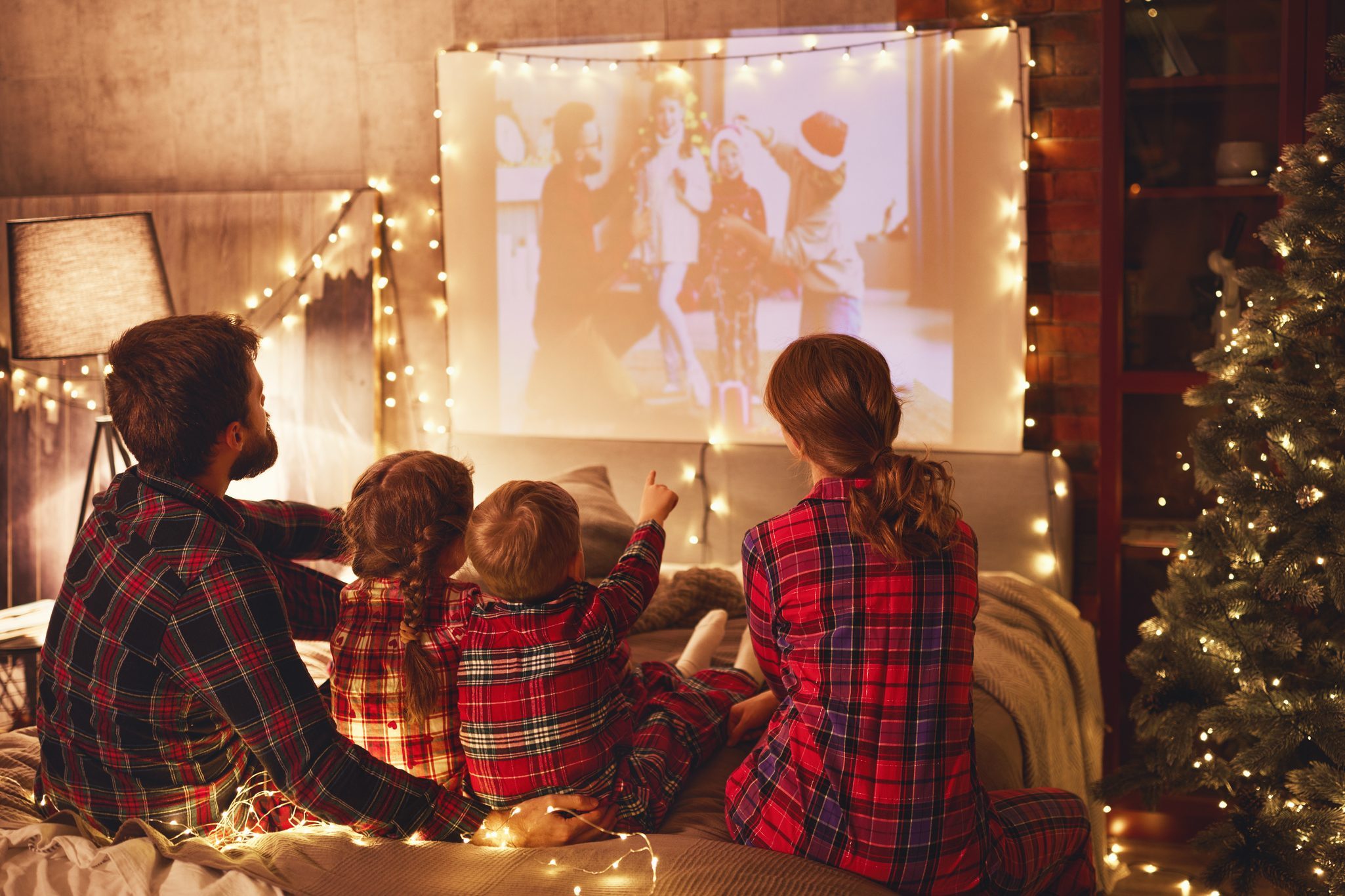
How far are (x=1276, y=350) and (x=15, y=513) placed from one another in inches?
152

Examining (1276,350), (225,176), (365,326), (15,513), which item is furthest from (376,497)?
(15,513)

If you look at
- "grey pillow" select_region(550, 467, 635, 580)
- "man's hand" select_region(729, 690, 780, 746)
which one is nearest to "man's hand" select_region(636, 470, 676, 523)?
"man's hand" select_region(729, 690, 780, 746)

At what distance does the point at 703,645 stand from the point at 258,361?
212 cm

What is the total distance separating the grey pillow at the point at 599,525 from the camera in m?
2.83

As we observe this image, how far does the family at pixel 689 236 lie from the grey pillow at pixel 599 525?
522mm

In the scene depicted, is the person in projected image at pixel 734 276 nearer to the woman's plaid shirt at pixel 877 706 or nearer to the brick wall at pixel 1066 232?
the brick wall at pixel 1066 232

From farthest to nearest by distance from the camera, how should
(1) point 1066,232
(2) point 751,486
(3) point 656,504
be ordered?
(2) point 751,486 < (1) point 1066,232 < (3) point 656,504

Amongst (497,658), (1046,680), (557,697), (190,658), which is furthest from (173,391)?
(1046,680)

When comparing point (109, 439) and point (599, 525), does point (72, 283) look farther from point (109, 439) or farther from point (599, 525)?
point (599, 525)

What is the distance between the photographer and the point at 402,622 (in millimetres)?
1738

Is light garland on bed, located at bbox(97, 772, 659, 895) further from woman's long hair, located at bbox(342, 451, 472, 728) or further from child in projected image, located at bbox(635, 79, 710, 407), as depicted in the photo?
child in projected image, located at bbox(635, 79, 710, 407)

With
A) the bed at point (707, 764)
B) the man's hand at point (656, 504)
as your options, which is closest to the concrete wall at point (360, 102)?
the bed at point (707, 764)

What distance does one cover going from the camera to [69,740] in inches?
63.4

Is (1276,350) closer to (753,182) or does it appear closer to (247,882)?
(753,182)
